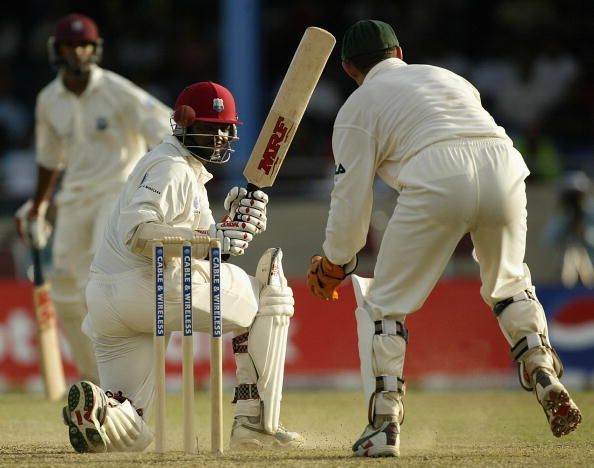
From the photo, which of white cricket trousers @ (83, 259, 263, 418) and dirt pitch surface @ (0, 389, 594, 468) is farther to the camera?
white cricket trousers @ (83, 259, 263, 418)

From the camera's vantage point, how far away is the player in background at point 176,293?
483 centimetres

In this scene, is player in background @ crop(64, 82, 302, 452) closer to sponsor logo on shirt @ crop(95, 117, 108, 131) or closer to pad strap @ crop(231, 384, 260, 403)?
pad strap @ crop(231, 384, 260, 403)

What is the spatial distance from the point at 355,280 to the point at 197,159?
2.64ft

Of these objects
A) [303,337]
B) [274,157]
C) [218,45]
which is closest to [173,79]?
[218,45]

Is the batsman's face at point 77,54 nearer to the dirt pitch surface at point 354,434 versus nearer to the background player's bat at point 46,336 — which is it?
the background player's bat at point 46,336

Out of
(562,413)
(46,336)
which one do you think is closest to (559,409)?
(562,413)

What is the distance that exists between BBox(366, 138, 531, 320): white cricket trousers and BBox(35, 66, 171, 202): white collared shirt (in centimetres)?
317

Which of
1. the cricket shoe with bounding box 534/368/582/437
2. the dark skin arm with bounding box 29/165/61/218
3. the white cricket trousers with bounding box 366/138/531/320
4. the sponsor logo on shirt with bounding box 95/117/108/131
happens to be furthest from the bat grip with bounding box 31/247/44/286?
the cricket shoe with bounding box 534/368/582/437

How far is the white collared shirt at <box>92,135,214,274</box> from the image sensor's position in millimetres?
4828

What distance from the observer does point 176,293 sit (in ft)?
16.3

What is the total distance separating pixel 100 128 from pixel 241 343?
2.84 m

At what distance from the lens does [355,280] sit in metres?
4.97

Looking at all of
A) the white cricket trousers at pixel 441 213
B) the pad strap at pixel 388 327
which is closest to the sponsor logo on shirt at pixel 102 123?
the white cricket trousers at pixel 441 213

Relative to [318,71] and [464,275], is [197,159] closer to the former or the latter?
[318,71]
